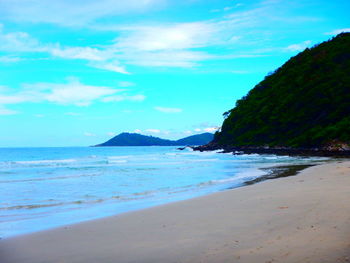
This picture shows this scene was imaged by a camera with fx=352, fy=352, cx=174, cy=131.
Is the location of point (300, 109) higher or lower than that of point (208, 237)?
higher

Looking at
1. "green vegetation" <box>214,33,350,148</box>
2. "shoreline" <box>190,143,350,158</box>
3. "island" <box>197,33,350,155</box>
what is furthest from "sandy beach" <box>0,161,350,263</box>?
"green vegetation" <box>214,33,350,148</box>

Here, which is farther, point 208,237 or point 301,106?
point 301,106

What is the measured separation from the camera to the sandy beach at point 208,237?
542 cm

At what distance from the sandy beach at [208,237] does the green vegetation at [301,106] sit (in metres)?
51.3

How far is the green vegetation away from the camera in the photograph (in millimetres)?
67688

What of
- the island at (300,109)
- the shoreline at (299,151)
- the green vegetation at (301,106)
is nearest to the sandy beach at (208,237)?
the shoreline at (299,151)

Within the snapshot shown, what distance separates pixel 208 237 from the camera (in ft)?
21.9

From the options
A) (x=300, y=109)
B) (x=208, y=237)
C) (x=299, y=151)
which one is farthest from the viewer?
(x=300, y=109)

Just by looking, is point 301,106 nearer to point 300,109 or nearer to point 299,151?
point 300,109

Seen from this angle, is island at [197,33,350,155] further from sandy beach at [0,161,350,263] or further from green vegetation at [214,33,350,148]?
sandy beach at [0,161,350,263]

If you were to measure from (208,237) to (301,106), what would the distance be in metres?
80.0

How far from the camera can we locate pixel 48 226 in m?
9.09

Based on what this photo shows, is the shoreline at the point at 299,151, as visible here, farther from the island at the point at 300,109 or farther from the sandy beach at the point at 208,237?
the sandy beach at the point at 208,237

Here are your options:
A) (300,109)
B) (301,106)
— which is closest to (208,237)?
(300,109)
